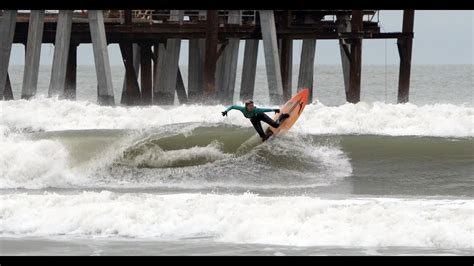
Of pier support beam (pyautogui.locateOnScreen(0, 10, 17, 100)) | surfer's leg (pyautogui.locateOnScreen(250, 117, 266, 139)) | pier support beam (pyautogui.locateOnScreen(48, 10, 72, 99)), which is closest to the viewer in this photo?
surfer's leg (pyautogui.locateOnScreen(250, 117, 266, 139))

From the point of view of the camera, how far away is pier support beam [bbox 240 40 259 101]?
2842 cm

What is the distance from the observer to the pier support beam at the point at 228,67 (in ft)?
88.0

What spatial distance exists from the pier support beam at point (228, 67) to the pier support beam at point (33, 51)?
533 centimetres

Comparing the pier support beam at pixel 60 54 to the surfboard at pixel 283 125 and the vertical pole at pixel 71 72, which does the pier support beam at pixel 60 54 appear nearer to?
the vertical pole at pixel 71 72

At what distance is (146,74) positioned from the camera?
31.0 metres

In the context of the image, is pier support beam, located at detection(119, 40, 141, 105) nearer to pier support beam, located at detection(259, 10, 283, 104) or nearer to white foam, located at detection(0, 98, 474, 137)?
white foam, located at detection(0, 98, 474, 137)

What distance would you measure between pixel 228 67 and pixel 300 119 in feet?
19.1

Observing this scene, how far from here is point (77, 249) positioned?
7.95 m

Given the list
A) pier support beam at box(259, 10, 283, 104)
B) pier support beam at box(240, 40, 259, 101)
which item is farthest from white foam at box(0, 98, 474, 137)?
pier support beam at box(240, 40, 259, 101)

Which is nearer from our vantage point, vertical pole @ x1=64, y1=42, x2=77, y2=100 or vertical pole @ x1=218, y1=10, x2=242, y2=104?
vertical pole @ x1=218, y1=10, x2=242, y2=104

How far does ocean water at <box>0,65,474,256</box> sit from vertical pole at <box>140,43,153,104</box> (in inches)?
211

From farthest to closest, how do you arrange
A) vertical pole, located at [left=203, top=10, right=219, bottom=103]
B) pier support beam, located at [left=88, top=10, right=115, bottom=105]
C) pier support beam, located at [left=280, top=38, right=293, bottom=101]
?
pier support beam, located at [left=280, top=38, right=293, bottom=101], pier support beam, located at [left=88, top=10, right=115, bottom=105], vertical pole, located at [left=203, top=10, right=219, bottom=103]

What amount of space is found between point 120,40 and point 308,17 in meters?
6.13

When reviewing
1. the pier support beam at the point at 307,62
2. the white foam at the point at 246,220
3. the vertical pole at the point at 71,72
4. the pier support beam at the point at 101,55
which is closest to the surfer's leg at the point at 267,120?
the white foam at the point at 246,220
